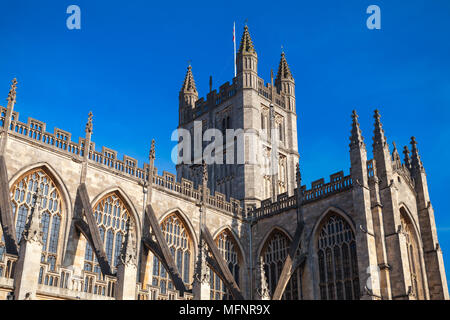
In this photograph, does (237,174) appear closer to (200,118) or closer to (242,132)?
(242,132)

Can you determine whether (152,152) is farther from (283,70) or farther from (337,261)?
(283,70)

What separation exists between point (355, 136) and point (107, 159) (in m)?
12.7

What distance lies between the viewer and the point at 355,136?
27.3 m

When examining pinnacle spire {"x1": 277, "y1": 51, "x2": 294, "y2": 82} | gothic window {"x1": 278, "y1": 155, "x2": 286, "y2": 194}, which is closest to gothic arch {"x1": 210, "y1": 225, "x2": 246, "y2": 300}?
gothic window {"x1": 278, "y1": 155, "x2": 286, "y2": 194}

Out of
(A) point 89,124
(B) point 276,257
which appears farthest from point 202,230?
(A) point 89,124

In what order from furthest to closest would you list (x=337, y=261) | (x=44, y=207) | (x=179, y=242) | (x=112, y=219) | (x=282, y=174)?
(x=282, y=174), (x=179, y=242), (x=337, y=261), (x=112, y=219), (x=44, y=207)

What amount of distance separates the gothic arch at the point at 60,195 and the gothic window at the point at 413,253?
17.2m

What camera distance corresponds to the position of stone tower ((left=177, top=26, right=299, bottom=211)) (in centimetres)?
3569

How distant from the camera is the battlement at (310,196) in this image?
2769cm

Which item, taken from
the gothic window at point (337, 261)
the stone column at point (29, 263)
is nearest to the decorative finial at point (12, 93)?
the stone column at point (29, 263)

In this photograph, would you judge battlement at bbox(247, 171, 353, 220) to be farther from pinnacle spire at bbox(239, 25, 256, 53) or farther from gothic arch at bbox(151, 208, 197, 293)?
pinnacle spire at bbox(239, 25, 256, 53)

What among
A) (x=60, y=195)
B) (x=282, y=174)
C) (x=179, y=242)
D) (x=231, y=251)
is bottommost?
(x=179, y=242)

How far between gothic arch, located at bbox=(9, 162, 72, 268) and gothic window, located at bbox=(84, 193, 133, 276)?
1482 mm

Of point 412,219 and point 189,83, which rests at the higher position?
point 189,83
